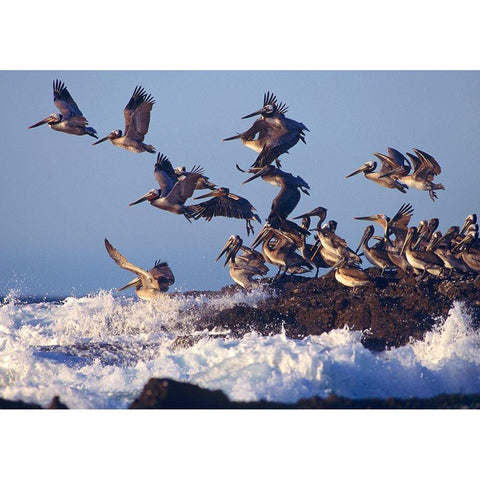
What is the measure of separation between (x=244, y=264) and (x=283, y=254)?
72 cm

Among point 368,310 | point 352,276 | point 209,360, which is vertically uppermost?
point 352,276

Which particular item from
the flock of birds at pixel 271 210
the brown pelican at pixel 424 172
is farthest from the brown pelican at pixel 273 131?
the brown pelican at pixel 424 172

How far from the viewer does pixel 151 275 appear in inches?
693

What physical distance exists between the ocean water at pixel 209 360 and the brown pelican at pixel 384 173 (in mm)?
3617

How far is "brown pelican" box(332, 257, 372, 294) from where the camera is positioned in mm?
15789

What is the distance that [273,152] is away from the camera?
1775cm

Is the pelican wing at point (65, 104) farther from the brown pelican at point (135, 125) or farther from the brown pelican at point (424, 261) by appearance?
the brown pelican at point (424, 261)

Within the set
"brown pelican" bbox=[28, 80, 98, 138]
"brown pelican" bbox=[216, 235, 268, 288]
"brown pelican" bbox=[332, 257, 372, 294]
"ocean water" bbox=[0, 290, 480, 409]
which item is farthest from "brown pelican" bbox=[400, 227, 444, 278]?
"brown pelican" bbox=[28, 80, 98, 138]

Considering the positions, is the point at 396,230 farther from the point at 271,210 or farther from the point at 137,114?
the point at 137,114

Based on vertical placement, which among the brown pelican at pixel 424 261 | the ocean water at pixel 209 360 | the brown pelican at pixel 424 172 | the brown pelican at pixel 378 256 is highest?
the brown pelican at pixel 424 172

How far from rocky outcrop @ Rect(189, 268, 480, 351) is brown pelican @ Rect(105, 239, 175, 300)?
1.41 metres

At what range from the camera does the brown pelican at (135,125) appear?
695 inches

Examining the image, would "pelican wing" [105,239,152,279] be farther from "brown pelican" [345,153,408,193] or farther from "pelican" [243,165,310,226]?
"brown pelican" [345,153,408,193]

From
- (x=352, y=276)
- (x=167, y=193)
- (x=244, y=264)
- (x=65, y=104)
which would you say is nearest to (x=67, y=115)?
(x=65, y=104)
